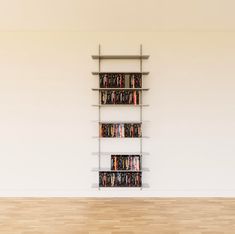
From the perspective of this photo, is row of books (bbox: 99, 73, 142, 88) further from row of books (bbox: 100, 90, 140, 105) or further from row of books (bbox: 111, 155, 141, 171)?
row of books (bbox: 111, 155, 141, 171)

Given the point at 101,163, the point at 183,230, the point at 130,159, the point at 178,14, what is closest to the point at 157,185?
the point at 130,159

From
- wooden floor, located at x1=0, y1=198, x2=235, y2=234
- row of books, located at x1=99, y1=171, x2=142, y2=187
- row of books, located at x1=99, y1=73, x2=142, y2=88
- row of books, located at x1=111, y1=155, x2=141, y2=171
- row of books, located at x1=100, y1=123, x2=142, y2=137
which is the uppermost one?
row of books, located at x1=99, y1=73, x2=142, y2=88

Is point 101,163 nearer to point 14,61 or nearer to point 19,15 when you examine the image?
point 14,61

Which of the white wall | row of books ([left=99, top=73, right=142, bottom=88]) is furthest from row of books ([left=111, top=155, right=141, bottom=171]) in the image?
row of books ([left=99, top=73, right=142, bottom=88])

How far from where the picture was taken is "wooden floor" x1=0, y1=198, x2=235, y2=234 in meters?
3.15

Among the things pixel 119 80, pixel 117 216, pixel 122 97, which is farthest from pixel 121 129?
pixel 117 216

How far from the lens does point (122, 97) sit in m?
4.25

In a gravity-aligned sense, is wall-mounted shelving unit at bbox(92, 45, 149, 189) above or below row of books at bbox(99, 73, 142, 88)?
below

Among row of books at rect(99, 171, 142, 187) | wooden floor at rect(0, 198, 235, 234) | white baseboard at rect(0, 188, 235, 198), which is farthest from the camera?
white baseboard at rect(0, 188, 235, 198)

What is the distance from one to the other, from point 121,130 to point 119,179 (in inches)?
28.5

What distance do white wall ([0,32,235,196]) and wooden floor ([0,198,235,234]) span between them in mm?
282

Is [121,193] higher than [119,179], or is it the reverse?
[119,179]

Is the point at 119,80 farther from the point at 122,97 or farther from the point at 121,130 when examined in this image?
the point at 121,130

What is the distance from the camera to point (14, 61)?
175 inches
